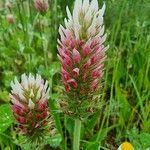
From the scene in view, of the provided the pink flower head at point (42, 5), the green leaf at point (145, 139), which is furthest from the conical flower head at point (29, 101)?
the pink flower head at point (42, 5)

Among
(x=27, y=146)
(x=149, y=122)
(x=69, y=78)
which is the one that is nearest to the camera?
(x=69, y=78)

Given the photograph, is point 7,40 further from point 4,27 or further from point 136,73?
point 136,73

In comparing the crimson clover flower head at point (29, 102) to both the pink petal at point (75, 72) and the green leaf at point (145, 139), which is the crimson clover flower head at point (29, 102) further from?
the green leaf at point (145, 139)

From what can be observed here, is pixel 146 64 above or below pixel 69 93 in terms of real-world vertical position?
above

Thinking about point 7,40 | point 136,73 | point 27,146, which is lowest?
point 27,146

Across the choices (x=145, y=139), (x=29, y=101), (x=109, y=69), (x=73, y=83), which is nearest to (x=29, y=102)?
(x=29, y=101)

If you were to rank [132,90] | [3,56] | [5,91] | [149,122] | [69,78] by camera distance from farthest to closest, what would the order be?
1. [3,56]
2. [132,90]
3. [5,91]
4. [149,122]
5. [69,78]

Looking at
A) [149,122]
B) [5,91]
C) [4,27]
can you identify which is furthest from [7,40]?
[149,122]
